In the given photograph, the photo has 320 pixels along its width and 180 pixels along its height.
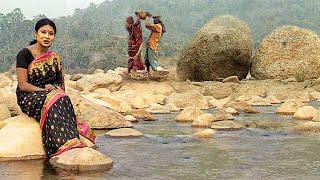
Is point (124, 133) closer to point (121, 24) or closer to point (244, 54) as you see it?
point (244, 54)

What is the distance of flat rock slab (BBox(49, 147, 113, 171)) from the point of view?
4.92 meters

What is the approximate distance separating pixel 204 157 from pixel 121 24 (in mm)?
110163

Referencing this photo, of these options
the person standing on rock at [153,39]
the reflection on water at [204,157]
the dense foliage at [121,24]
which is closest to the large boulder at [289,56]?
the person standing on rock at [153,39]

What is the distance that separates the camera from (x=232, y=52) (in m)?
17.7

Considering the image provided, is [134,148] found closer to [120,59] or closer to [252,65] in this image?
[252,65]

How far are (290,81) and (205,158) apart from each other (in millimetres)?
10774

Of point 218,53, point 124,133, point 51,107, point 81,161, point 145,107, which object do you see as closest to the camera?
point 81,161

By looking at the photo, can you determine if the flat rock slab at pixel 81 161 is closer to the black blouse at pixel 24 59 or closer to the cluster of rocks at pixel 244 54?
the black blouse at pixel 24 59

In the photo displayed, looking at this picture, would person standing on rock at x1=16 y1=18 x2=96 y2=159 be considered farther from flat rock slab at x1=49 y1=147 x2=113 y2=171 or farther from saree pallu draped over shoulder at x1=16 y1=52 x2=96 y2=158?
flat rock slab at x1=49 y1=147 x2=113 y2=171

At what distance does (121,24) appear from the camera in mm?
114438

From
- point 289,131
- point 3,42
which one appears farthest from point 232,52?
point 3,42

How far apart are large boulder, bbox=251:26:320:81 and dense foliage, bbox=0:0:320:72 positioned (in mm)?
23231

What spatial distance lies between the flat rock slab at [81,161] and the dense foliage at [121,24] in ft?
114

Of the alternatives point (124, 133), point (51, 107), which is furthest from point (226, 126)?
point (51, 107)
